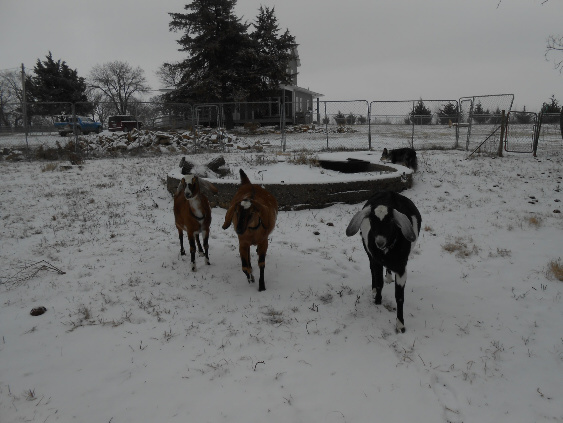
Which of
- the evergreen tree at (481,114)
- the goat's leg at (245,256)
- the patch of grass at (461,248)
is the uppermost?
the evergreen tree at (481,114)

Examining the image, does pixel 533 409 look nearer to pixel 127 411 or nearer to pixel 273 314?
pixel 273 314

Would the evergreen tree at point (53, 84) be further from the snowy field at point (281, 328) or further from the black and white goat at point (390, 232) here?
the black and white goat at point (390, 232)

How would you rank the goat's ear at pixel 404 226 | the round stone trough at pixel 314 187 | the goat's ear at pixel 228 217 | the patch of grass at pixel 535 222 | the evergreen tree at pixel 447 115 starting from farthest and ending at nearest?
the evergreen tree at pixel 447 115 < the round stone trough at pixel 314 187 < the patch of grass at pixel 535 222 < the goat's ear at pixel 228 217 < the goat's ear at pixel 404 226

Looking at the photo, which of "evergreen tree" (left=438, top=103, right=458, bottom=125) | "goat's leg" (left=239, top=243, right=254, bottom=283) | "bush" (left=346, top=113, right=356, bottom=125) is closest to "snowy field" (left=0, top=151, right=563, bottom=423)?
"goat's leg" (left=239, top=243, right=254, bottom=283)

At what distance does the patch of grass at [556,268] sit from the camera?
479 cm

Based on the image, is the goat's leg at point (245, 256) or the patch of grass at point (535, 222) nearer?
the goat's leg at point (245, 256)

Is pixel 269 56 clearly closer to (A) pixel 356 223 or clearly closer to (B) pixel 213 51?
(B) pixel 213 51

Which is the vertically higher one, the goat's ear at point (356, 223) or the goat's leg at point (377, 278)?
the goat's ear at point (356, 223)

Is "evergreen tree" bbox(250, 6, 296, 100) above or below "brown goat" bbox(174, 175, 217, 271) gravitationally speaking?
above

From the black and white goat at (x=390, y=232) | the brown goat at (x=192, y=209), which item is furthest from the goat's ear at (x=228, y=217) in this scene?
the black and white goat at (x=390, y=232)

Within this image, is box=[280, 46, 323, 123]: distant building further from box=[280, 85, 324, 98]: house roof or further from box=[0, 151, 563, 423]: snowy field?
box=[0, 151, 563, 423]: snowy field

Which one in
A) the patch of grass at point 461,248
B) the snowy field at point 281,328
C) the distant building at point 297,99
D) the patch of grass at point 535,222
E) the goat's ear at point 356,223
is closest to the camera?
the snowy field at point 281,328

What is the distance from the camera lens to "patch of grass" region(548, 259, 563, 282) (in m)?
4.79

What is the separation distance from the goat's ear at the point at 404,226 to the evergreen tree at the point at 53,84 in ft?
140
